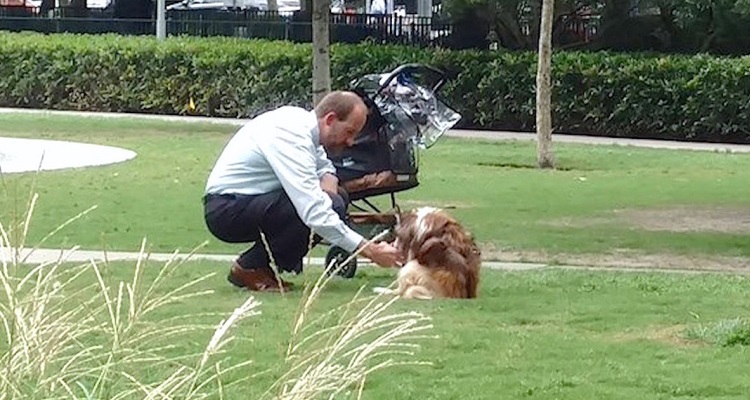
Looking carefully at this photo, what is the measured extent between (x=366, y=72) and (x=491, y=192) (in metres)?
12.3

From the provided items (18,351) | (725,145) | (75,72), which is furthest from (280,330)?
(75,72)

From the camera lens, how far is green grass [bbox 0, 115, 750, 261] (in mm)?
12555

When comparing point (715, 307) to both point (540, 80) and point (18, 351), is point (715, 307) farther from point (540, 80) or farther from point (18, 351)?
point (540, 80)

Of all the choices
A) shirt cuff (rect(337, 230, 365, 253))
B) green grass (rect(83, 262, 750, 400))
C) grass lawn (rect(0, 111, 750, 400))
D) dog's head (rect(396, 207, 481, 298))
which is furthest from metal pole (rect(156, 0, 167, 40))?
shirt cuff (rect(337, 230, 365, 253))

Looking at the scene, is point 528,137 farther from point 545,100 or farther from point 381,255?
point 381,255

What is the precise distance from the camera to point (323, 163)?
9055 mm

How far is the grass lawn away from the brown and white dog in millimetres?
142

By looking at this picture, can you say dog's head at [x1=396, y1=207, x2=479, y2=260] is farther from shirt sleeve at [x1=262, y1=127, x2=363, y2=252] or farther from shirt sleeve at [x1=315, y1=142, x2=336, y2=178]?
shirt sleeve at [x1=315, y1=142, x2=336, y2=178]

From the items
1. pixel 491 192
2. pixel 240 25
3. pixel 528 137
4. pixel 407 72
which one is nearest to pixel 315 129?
pixel 407 72

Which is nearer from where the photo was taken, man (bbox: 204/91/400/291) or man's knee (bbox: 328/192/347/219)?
man (bbox: 204/91/400/291)

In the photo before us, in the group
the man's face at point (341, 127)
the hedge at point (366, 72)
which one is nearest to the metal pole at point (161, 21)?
the hedge at point (366, 72)

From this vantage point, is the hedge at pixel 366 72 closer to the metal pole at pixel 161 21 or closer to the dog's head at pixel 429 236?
the metal pole at pixel 161 21

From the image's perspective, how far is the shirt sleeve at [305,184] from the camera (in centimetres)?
782

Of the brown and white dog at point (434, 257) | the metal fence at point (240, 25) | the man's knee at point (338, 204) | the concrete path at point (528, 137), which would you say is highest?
the metal fence at point (240, 25)
